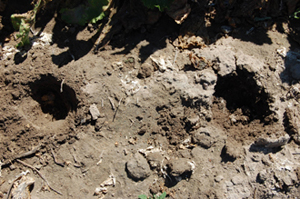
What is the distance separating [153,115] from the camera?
276cm

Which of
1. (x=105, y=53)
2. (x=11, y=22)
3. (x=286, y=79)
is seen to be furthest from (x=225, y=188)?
Result: (x=11, y=22)

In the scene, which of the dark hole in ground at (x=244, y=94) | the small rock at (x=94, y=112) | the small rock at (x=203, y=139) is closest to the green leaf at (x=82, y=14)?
the small rock at (x=94, y=112)

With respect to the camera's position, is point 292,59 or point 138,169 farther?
point 292,59

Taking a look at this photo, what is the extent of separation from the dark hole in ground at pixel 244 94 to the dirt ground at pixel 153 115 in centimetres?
1

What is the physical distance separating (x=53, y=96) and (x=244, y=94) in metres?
2.64

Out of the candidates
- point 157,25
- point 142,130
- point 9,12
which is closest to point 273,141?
point 142,130

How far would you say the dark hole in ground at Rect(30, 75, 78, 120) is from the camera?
9.64 feet

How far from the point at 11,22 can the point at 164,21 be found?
217 centimetres

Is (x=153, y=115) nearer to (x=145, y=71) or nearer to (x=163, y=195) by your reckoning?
(x=145, y=71)

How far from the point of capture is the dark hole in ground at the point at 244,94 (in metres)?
2.91

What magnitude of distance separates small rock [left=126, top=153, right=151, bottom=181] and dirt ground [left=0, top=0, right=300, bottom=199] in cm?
1

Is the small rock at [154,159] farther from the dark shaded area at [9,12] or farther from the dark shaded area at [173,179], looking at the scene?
the dark shaded area at [9,12]

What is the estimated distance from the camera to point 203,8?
311 cm

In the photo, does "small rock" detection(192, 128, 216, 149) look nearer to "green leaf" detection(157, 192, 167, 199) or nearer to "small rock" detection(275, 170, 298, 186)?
"green leaf" detection(157, 192, 167, 199)
